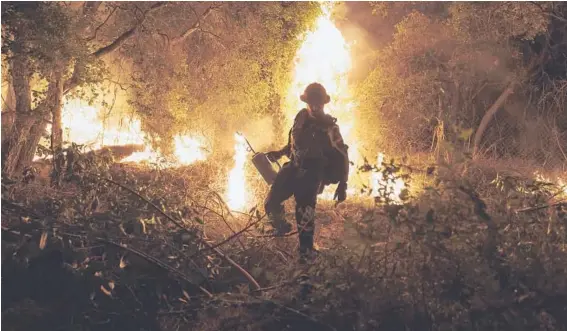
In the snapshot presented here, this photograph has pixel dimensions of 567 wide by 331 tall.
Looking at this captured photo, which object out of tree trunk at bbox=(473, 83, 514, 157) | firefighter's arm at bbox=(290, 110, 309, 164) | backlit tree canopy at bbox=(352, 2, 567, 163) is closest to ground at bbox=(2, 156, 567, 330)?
firefighter's arm at bbox=(290, 110, 309, 164)

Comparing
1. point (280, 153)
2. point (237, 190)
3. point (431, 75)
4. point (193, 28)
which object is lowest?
point (280, 153)

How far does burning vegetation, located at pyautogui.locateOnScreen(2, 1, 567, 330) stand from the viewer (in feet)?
13.0

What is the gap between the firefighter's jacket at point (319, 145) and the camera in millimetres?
5785

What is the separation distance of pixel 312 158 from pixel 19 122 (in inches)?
182

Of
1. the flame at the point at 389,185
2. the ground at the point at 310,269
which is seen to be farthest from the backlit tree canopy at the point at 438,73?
the ground at the point at 310,269

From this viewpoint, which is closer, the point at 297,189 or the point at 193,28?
the point at 297,189

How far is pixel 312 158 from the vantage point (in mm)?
5812

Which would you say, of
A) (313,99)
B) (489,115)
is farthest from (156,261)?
(489,115)

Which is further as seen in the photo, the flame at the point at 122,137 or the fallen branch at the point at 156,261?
the flame at the point at 122,137

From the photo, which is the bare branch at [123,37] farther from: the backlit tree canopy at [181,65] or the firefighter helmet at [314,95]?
the firefighter helmet at [314,95]

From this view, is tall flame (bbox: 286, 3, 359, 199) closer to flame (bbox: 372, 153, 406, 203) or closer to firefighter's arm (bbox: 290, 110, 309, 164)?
flame (bbox: 372, 153, 406, 203)

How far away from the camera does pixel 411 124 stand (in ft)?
46.2

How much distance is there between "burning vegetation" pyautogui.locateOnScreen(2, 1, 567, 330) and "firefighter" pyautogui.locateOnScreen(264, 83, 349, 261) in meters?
0.42

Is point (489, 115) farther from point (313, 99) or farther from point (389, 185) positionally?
point (313, 99)
